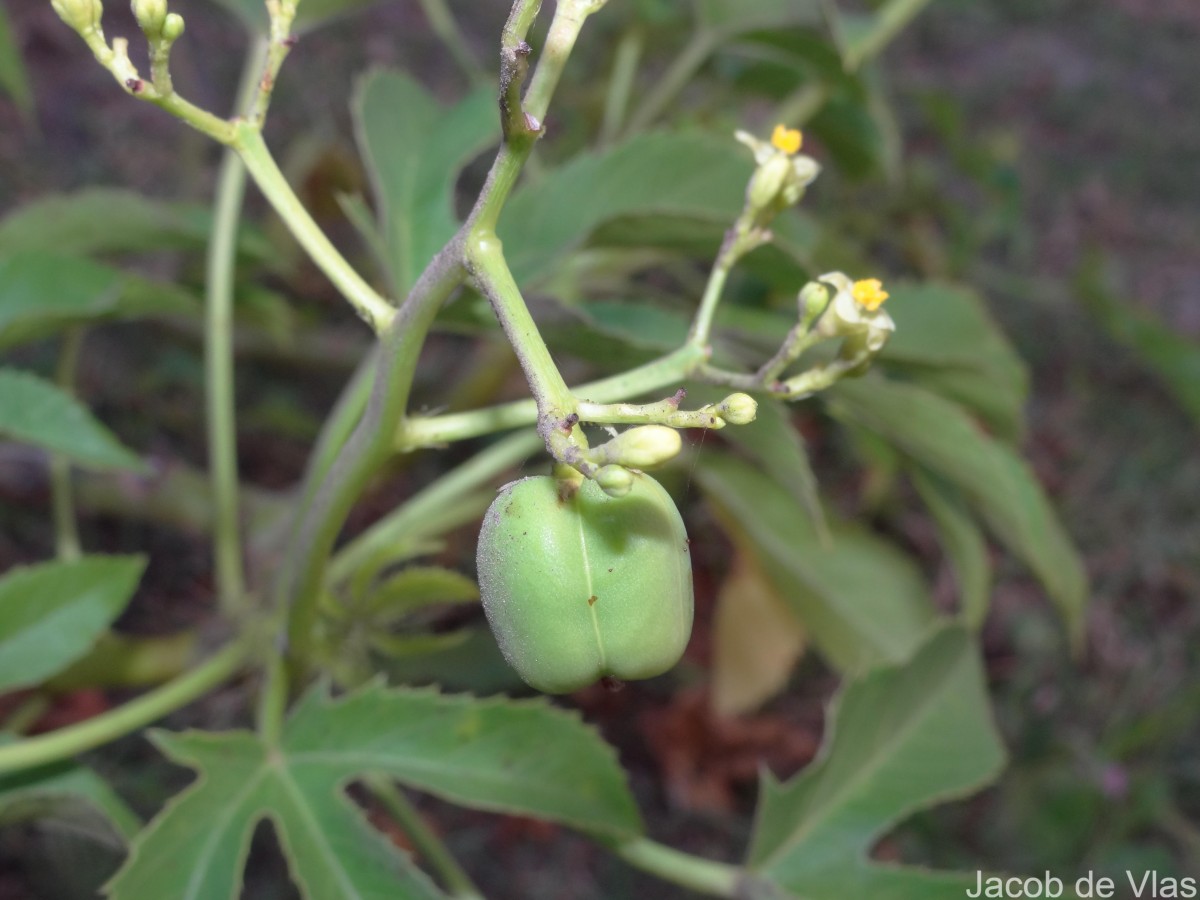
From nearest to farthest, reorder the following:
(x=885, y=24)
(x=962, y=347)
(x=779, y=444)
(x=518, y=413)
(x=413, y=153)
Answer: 1. (x=518, y=413)
2. (x=779, y=444)
3. (x=413, y=153)
4. (x=962, y=347)
5. (x=885, y=24)

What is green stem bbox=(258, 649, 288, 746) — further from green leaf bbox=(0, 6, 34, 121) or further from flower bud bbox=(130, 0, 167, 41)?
green leaf bbox=(0, 6, 34, 121)

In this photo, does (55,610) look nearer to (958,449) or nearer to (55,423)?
(55,423)

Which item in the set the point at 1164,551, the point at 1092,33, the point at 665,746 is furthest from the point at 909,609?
the point at 1092,33

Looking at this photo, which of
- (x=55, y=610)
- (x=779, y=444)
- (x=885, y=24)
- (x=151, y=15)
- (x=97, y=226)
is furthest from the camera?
(x=885, y=24)

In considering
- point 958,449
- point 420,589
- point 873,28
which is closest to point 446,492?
point 420,589

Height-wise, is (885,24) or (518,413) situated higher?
(885,24)

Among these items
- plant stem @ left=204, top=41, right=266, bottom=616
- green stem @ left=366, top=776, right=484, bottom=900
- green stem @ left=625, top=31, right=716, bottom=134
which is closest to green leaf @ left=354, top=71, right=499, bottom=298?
plant stem @ left=204, top=41, right=266, bottom=616
